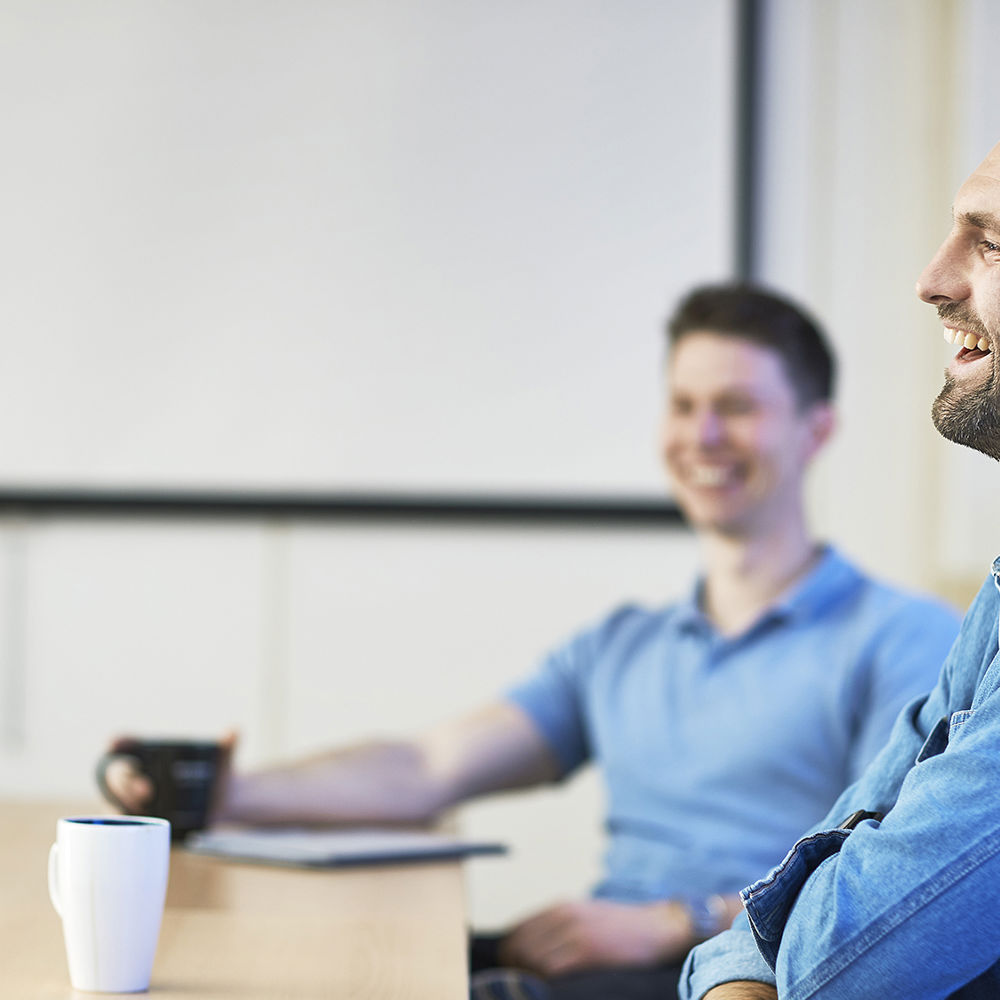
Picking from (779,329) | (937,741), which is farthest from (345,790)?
(937,741)

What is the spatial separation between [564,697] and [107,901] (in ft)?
3.44

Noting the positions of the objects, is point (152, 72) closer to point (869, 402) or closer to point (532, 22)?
point (532, 22)

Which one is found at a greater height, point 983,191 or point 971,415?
point 983,191

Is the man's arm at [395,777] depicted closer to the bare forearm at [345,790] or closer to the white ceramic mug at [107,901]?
the bare forearm at [345,790]

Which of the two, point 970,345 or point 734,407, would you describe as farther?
point 734,407

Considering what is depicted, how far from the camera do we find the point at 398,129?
2.56 metres

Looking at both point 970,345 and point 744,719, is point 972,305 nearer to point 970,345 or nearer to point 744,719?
point 970,345

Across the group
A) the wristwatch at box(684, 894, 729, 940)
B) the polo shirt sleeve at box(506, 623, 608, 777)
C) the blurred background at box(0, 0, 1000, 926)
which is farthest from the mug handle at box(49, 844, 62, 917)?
the blurred background at box(0, 0, 1000, 926)

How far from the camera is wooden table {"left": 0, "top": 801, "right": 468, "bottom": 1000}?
0.86m

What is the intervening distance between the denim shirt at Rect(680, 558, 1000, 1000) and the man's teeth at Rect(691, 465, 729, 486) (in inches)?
38.3

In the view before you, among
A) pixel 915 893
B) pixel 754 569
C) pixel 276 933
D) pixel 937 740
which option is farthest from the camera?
pixel 754 569

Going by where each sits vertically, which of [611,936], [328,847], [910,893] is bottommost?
[611,936]

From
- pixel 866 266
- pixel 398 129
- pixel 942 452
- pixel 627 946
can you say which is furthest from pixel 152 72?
pixel 627 946

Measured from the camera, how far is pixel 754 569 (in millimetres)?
1767
